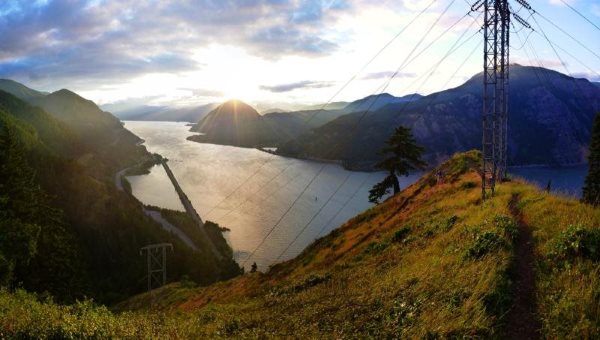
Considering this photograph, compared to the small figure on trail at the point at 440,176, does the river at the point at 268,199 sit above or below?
below

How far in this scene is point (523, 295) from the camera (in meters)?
10.7

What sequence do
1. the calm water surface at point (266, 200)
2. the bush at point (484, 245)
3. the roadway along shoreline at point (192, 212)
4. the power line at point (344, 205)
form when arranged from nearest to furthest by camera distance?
the bush at point (484, 245) < the roadway along shoreline at point (192, 212) < the calm water surface at point (266, 200) < the power line at point (344, 205)

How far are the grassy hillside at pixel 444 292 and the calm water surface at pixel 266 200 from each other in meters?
61.9

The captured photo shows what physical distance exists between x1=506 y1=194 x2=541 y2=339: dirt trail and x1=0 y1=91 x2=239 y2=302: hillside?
27004mm

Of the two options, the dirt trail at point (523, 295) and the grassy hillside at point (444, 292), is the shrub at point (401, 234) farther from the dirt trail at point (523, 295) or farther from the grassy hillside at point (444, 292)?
the dirt trail at point (523, 295)

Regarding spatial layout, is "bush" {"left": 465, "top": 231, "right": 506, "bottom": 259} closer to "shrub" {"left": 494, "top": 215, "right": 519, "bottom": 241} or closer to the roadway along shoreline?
"shrub" {"left": 494, "top": 215, "right": 519, "bottom": 241}

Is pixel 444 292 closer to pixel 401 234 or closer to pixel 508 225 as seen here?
pixel 508 225

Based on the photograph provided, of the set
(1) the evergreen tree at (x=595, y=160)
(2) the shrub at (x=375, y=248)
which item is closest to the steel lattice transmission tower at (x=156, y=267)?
(2) the shrub at (x=375, y=248)

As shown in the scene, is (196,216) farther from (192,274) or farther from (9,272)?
(9,272)

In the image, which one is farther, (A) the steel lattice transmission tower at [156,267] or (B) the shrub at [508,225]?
(A) the steel lattice transmission tower at [156,267]

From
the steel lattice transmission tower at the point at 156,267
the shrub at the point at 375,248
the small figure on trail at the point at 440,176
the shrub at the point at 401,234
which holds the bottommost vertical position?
the steel lattice transmission tower at the point at 156,267

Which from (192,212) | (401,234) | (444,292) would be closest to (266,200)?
(192,212)

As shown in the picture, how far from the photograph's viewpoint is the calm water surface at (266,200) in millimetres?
92450

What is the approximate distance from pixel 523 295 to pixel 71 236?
64418mm
